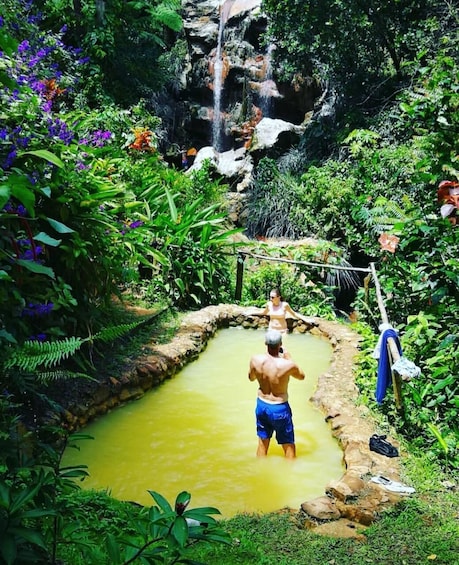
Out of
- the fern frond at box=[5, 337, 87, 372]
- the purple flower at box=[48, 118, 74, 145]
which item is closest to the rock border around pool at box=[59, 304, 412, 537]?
the fern frond at box=[5, 337, 87, 372]

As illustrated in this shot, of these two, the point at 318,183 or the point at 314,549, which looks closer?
the point at 314,549

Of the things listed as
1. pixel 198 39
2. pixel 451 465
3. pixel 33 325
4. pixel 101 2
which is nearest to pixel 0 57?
pixel 33 325

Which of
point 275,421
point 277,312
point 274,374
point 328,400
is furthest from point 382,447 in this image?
point 277,312

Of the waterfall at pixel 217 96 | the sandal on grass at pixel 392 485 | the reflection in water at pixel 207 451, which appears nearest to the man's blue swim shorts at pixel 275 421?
the reflection in water at pixel 207 451

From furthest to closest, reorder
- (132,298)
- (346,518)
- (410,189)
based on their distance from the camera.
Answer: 1. (410,189)
2. (132,298)
3. (346,518)

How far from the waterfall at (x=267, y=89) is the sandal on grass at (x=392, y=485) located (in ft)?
46.4

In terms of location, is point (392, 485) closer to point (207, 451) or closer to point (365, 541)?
point (365, 541)

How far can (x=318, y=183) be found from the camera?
440 inches

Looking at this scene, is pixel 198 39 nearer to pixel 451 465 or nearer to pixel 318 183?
pixel 318 183

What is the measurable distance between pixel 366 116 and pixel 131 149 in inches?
213

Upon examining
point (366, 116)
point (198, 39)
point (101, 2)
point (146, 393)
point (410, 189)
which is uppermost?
point (198, 39)

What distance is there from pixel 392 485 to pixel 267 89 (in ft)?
47.9

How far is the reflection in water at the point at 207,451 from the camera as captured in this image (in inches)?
159

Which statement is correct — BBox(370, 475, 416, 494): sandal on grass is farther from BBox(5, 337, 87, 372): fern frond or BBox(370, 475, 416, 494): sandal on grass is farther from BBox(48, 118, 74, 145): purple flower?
BBox(48, 118, 74, 145): purple flower
